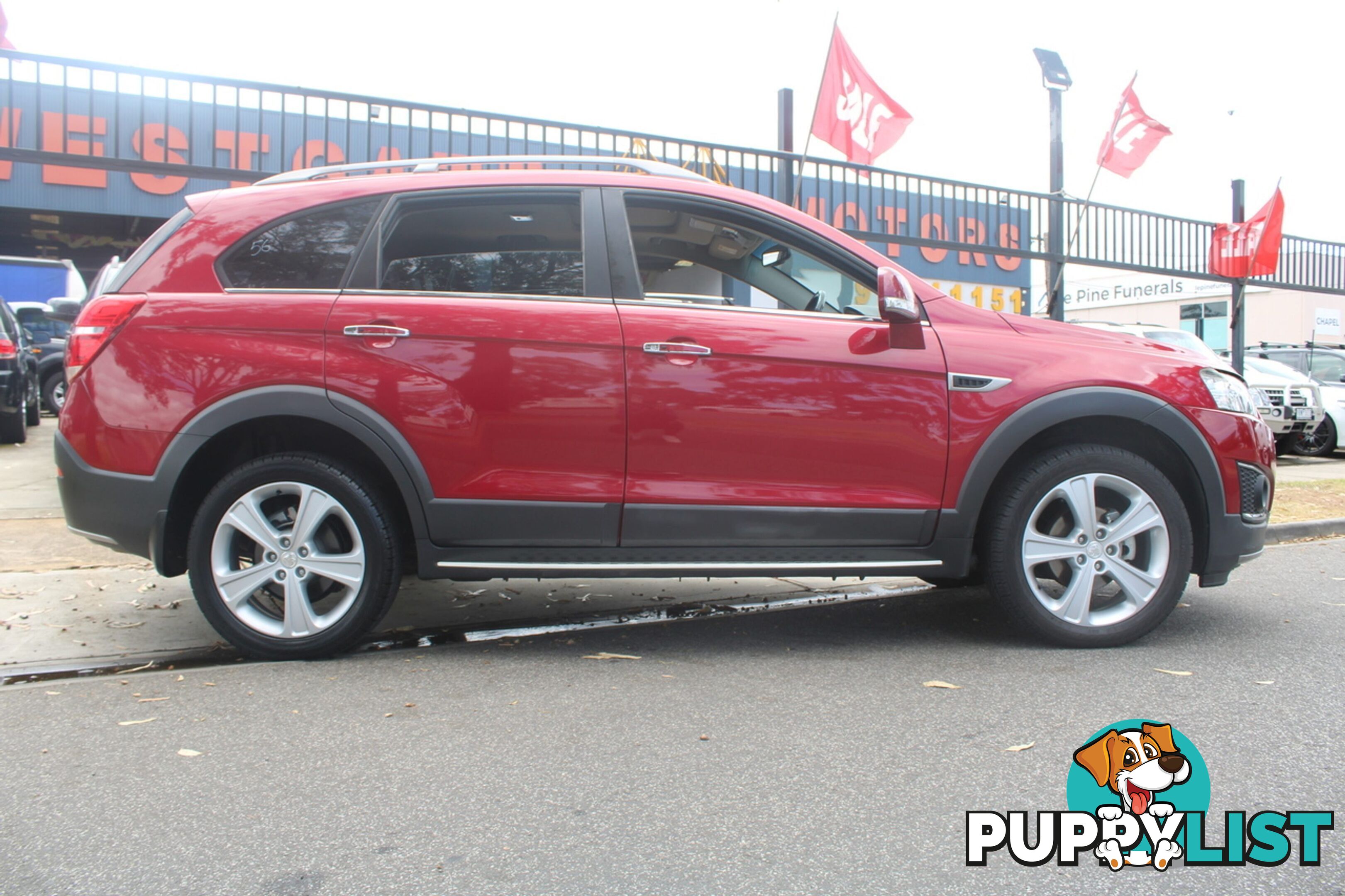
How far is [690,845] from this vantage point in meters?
2.32

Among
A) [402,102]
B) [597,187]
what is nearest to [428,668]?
[597,187]

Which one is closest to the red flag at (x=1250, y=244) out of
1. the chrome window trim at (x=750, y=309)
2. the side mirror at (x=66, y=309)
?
the chrome window trim at (x=750, y=309)

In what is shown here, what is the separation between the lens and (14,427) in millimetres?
10703

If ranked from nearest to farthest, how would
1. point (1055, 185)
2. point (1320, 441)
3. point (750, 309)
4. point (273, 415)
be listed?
1. point (273, 415)
2. point (750, 309)
3. point (1055, 185)
4. point (1320, 441)

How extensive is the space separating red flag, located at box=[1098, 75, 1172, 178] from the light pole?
1.28 m

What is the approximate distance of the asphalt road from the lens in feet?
7.27

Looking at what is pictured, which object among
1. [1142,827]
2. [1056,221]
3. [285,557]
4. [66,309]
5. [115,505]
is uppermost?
[1056,221]

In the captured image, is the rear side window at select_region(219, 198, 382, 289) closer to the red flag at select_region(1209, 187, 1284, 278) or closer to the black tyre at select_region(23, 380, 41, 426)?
the red flag at select_region(1209, 187, 1284, 278)

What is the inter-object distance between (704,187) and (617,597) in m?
1.96

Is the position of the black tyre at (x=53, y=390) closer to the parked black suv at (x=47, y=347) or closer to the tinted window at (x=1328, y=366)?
the parked black suv at (x=47, y=347)

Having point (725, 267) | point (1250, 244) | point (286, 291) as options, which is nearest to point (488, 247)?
point (286, 291)

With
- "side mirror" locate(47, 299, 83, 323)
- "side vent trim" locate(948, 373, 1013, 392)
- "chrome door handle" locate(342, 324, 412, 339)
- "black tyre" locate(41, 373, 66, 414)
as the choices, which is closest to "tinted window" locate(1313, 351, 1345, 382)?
"side vent trim" locate(948, 373, 1013, 392)

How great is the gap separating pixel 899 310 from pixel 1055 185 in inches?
234

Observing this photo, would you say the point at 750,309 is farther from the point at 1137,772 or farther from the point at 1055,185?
the point at 1055,185
